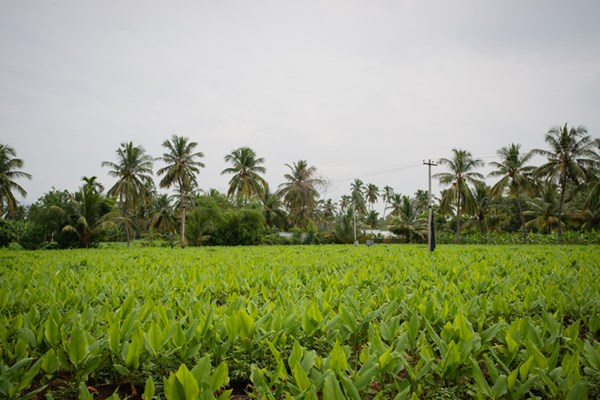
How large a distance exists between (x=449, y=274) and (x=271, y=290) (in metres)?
3.04

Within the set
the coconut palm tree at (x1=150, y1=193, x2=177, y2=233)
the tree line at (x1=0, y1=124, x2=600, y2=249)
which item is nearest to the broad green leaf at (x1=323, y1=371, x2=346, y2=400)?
the tree line at (x1=0, y1=124, x2=600, y2=249)

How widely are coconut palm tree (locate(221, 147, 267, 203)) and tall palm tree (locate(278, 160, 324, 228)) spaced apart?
193 inches

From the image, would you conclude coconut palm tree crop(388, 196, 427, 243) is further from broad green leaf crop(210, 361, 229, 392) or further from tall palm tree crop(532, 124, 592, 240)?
broad green leaf crop(210, 361, 229, 392)

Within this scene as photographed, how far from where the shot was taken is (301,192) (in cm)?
4059

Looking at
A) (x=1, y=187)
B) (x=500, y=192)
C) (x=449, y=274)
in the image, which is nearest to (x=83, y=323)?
(x=449, y=274)

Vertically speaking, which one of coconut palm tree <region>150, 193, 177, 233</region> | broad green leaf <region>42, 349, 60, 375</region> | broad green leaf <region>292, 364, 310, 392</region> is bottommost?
broad green leaf <region>42, 349, 60, 375</region>

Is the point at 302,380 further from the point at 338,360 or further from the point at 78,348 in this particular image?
the point at 78,348

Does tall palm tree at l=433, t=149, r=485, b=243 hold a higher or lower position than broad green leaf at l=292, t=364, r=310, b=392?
higher

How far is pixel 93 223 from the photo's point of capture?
1100 inches

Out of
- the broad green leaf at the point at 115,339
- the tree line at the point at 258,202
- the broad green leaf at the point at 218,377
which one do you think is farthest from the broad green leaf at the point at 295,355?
the tree line at the point at 258,202

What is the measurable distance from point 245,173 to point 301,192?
24.8 ft

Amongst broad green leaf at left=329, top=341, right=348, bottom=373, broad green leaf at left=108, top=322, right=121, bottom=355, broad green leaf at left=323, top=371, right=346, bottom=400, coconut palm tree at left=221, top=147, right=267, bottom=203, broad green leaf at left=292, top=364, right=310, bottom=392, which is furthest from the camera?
coconut palm tree at left=221, top=147, right=267, bottom=203

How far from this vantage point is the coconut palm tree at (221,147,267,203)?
36062 mm

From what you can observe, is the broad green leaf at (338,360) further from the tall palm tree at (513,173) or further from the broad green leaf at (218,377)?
the tall palm tree at (513,173)
